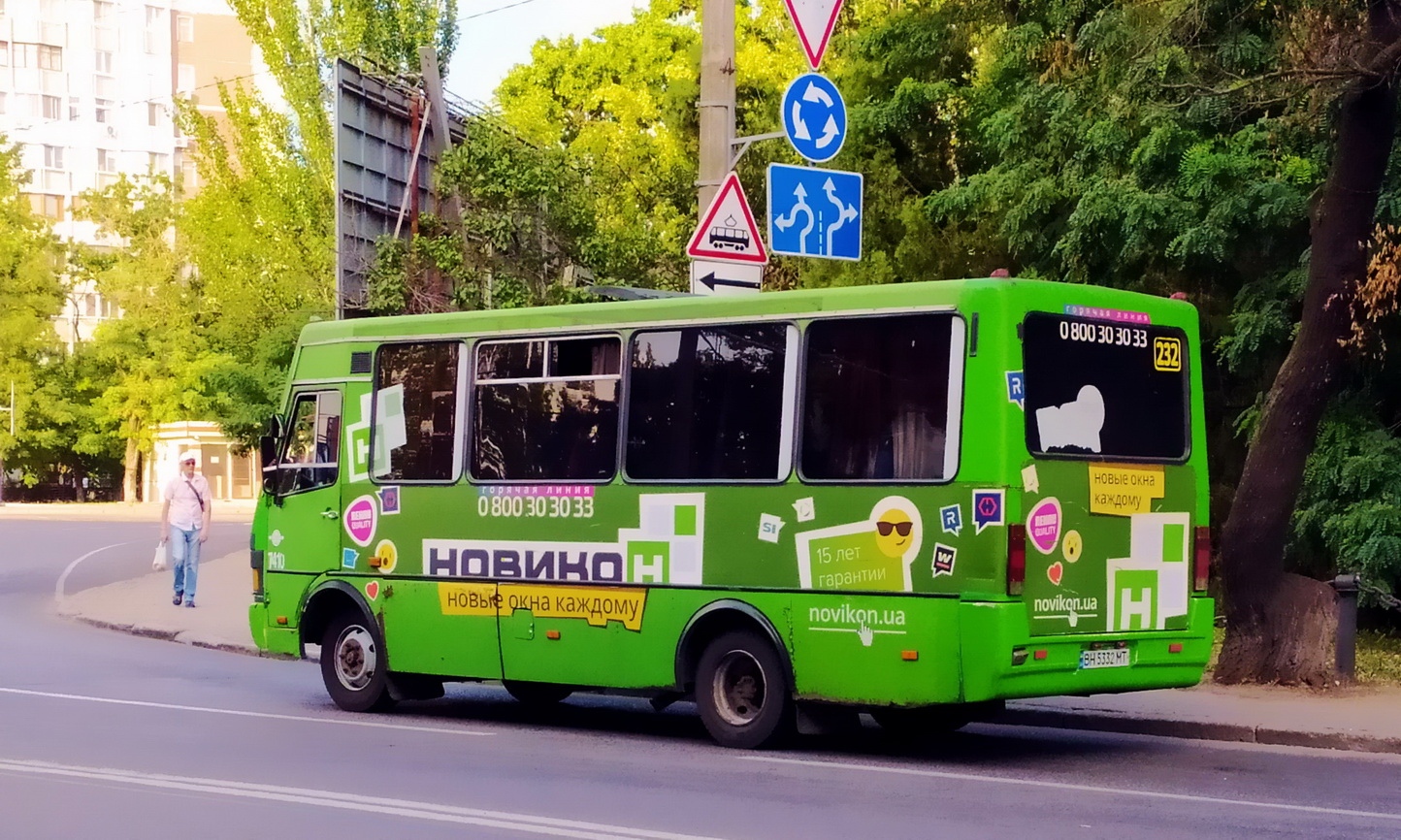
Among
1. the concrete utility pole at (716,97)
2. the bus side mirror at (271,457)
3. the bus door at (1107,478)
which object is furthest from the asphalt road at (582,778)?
the concrete utility pole at (716,97)

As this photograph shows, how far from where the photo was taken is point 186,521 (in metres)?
24.8

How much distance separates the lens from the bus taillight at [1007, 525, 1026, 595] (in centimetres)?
1111

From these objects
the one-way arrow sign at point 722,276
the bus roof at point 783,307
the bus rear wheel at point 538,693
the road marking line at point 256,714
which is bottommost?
the road marking line at point 256,714

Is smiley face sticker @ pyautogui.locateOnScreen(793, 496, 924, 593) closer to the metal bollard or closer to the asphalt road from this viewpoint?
the asphalt road

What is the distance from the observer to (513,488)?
44.9 ft

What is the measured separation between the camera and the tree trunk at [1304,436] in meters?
14.9

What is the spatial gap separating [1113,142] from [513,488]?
360 inches

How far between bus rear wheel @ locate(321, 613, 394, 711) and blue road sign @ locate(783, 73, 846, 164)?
4.98 meters

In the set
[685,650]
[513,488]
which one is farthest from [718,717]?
[513,488]

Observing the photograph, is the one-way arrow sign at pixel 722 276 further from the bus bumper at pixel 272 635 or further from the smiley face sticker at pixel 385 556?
the bus bumper at pixel 272 635

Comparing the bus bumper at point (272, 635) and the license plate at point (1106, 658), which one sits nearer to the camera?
the license plate at point (1106, 658)

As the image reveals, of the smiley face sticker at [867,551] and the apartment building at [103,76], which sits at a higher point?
the apartment building at [103,76]

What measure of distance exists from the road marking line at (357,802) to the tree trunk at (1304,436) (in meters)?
7.77

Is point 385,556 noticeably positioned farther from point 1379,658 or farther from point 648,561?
point 1379,658
